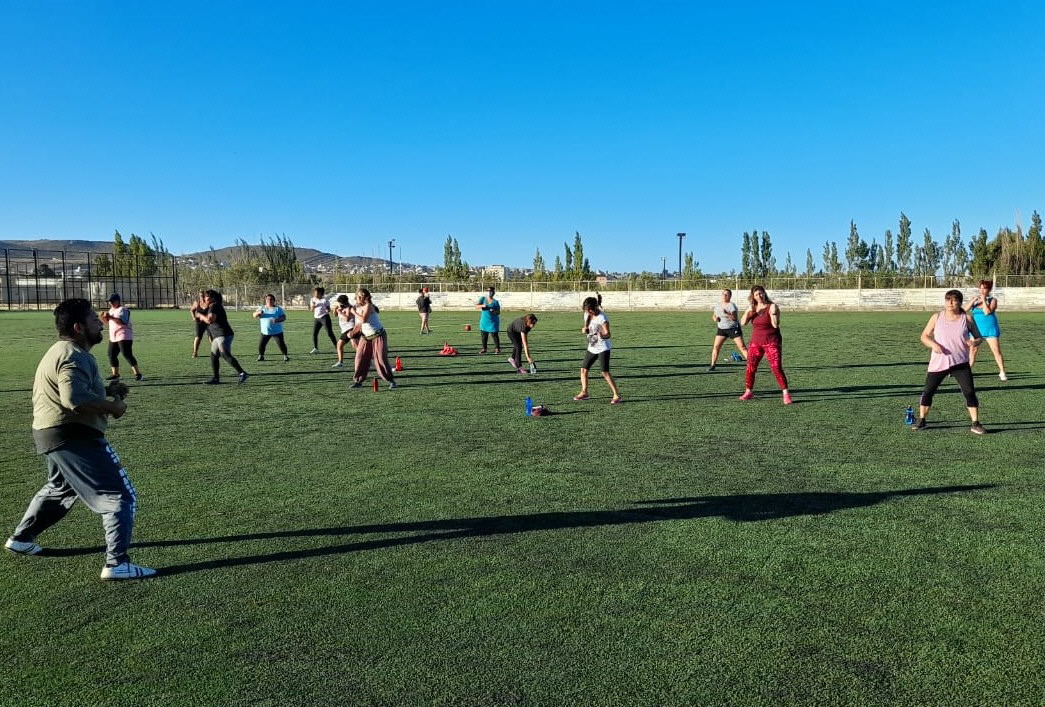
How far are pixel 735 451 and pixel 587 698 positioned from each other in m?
5.51

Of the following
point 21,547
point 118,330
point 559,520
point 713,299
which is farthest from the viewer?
point 713,299

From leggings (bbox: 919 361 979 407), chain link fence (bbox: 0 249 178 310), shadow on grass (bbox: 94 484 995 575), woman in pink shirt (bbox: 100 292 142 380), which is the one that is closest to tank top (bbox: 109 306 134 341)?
woman in pink shirt (bbox: 100 292 142 380)

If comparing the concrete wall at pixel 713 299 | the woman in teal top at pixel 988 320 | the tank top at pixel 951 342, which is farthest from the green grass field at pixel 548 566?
the concrete wall at pixel 713 299

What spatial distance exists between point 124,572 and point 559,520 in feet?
9.91

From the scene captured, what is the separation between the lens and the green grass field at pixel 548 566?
11.6ft

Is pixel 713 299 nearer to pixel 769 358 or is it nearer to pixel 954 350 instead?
pixel 769 358

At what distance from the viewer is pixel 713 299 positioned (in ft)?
174

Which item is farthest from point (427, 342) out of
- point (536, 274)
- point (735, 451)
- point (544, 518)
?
point (536, 274)

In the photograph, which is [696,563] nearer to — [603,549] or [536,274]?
[603,549]

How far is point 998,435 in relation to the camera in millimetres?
9047

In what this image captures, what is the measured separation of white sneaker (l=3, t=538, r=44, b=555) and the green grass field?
9 cm

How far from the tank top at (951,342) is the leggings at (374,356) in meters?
8.78

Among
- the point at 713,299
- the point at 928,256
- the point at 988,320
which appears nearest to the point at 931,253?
the point at 928,256

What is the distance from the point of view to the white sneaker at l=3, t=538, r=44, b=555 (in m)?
5.19
